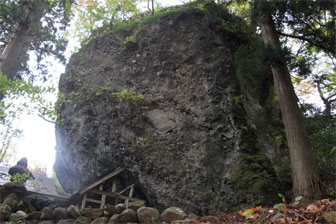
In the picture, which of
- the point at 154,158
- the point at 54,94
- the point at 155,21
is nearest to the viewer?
the point at 54,94

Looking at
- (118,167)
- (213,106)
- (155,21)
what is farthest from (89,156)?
(155,21)

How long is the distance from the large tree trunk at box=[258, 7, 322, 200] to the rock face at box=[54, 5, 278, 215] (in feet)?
4.22

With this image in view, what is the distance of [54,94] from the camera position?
203 inches

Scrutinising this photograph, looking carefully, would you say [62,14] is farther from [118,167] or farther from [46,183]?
[46,183]

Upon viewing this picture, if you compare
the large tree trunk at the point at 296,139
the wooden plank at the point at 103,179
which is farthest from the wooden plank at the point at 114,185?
the large tree trunk at the point at 296,139

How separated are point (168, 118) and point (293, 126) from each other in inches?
168

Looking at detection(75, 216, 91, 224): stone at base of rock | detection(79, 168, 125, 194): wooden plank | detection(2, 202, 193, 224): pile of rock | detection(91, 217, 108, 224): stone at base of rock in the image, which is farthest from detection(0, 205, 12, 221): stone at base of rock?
detection(91, 217, 108, 224): stone at base of rock

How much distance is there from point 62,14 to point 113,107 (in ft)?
12.3

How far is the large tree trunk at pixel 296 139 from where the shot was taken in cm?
485

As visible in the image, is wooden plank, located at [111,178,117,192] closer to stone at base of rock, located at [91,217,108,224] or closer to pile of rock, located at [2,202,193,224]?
pile of rock, located at [2,202,193,224]

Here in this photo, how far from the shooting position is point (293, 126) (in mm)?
5418

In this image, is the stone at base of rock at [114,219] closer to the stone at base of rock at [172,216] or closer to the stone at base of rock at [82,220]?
the stone at base of rock at [82,220]

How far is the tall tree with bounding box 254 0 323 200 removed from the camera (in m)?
4.87

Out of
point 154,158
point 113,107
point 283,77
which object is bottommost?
point 154,158
